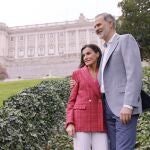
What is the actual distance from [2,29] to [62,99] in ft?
263

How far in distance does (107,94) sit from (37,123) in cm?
362

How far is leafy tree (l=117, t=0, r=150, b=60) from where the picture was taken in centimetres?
2833

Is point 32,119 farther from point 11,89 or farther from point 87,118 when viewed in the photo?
point 11,89

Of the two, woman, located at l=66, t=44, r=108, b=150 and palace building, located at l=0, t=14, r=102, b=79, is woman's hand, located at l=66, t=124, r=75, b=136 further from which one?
palace building, located at l=0, t=14, r=102, b=79

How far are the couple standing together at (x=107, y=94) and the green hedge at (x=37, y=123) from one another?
1530 millimetres

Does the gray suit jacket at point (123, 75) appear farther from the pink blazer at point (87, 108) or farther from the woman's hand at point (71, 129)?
the woman's hand at point (71, 129)

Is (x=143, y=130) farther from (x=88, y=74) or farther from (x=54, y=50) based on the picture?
(x=54, y=50)

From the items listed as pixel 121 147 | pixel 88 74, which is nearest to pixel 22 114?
pixel 88 74

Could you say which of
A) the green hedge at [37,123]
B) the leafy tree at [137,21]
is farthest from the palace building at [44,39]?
the green hedge at [37,123]

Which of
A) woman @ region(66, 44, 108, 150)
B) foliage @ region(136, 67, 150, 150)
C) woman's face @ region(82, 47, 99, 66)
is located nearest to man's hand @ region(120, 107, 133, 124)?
woman @ region(66, 44, 108, 150)

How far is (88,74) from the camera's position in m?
4.48

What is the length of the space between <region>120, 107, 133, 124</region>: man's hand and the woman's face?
730 mm

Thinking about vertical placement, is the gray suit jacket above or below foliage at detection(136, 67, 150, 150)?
above

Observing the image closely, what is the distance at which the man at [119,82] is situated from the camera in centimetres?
402
